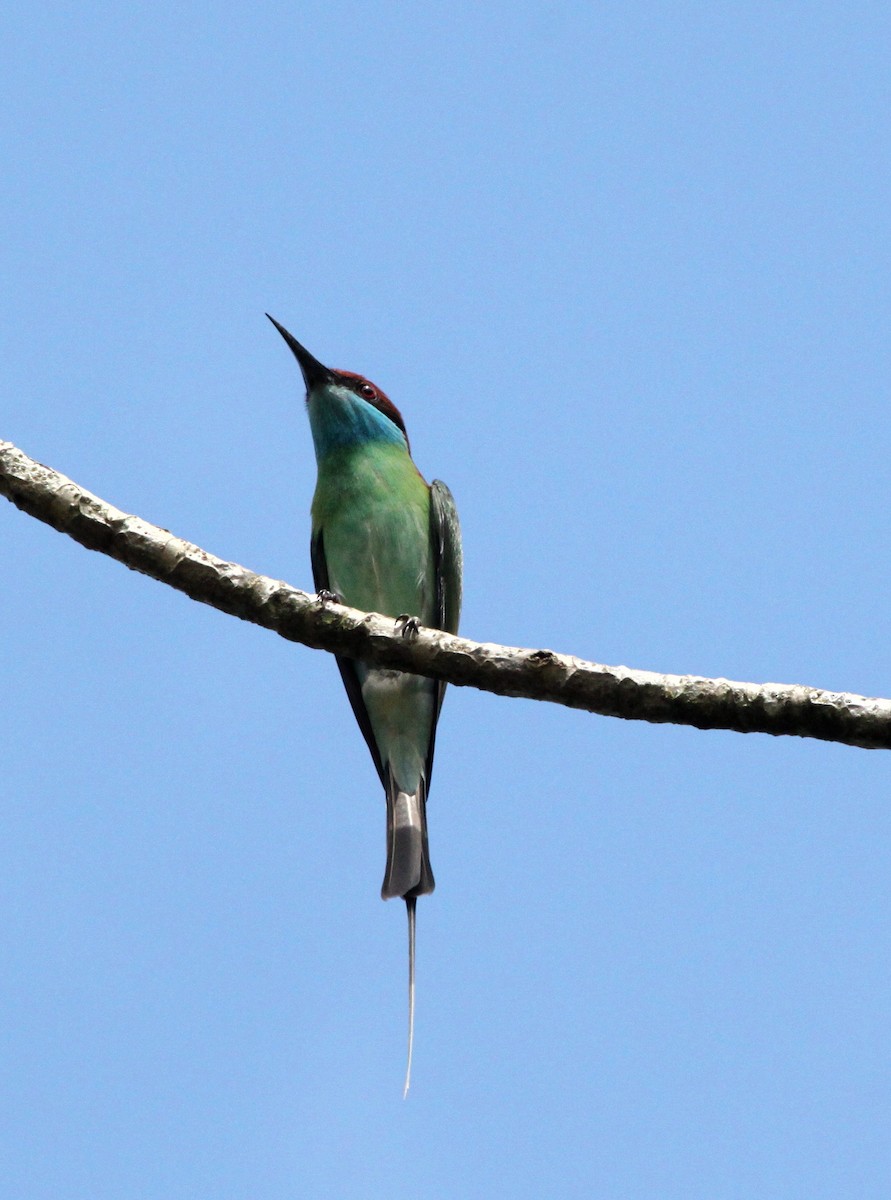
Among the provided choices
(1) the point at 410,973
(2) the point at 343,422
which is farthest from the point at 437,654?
(2) the point at 343,422

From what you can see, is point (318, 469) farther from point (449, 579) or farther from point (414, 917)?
point (414, 917)

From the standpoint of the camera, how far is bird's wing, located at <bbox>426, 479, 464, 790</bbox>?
21.6ft

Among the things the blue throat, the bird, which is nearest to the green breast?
the bird

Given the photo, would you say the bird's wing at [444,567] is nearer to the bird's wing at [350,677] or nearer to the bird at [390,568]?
the bird at [390,568]

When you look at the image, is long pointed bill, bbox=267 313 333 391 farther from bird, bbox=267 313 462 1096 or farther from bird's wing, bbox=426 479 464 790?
bird's wing, bbox=426 479 464 790

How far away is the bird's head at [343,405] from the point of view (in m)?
7.00

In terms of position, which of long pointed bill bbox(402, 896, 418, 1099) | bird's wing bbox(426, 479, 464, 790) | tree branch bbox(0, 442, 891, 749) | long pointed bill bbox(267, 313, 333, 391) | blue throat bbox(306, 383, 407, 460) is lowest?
long pointed bill bbox(402, 896, 418, 1099)

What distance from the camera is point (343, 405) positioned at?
23.2ft

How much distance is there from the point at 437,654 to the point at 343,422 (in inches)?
135

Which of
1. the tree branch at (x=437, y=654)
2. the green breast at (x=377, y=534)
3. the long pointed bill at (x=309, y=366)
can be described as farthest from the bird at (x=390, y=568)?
the tree branch at (x=437, y=654)

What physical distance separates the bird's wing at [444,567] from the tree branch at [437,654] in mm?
2666

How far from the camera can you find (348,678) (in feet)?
21.9

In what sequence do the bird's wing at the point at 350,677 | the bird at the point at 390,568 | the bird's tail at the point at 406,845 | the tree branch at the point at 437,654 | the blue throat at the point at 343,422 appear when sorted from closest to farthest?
1. the tree branch at the point at 437,654
2. the bird's tail at the point at 406,845
3. the bird at the point at 390,568
4. the bird's wing at the point at 350,677
5. the blue throat at the point at 343,422

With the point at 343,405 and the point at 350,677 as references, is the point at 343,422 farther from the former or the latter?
the point at 350,677
